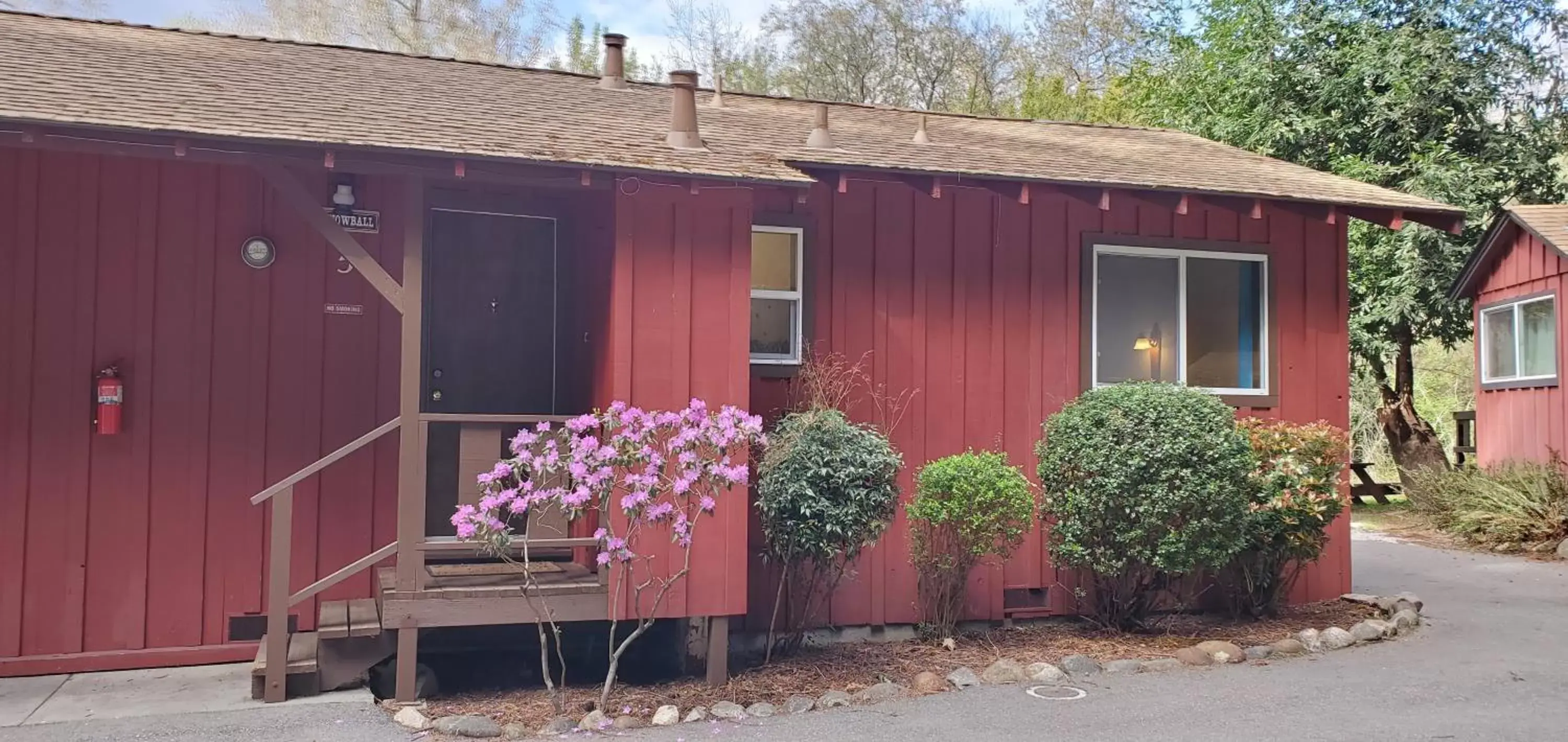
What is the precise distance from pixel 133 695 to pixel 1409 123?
53.8 ft

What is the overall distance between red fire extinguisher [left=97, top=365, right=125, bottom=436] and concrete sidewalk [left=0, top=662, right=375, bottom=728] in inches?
51.6

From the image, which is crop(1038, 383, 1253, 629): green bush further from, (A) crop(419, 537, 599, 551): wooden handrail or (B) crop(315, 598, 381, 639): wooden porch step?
(B) crop(315, 598, 381, 639): wooden porch step

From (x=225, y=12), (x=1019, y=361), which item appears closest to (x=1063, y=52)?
(x=225, y=12)

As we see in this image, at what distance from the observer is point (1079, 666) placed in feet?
20.7

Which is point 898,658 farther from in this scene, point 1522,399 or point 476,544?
point 1522,399

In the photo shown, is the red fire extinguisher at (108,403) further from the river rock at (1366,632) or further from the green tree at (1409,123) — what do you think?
the green tree at (1409,123)

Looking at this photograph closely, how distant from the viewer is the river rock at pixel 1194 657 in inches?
254

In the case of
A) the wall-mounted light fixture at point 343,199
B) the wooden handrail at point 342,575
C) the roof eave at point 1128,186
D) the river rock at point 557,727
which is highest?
the roof eave at point 1128,186

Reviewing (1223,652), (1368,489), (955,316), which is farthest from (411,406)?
(1368,489)

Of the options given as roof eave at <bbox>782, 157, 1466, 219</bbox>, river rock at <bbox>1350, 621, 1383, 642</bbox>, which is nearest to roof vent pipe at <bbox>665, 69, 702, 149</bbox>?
roof eave at <bbox>782, 157, 1466, 219</bbox>

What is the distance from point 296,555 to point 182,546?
587 millimetres

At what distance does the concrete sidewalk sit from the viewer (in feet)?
17.0

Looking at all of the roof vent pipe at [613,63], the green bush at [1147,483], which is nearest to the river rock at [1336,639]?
the green bush at [1147,483]

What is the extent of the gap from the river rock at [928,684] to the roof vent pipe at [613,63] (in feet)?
18.1
